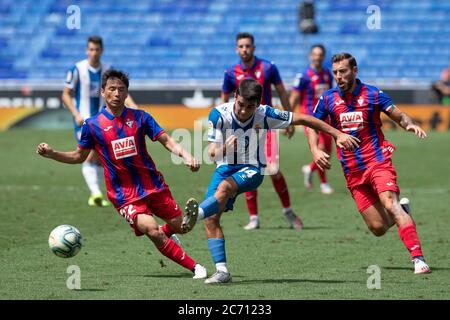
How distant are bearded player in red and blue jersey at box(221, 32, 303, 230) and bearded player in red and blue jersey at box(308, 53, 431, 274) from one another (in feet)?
9.73

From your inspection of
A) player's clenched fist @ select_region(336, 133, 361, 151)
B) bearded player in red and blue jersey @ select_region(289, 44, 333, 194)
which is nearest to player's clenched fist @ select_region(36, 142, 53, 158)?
player's clenched fist @ select_region(336, 133, 361, 151)

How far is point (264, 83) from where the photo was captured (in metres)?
13.1

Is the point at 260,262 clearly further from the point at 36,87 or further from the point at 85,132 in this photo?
the point at 36,87

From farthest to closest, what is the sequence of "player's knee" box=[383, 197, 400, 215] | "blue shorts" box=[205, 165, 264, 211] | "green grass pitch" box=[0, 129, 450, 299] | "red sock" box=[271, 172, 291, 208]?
"red sock" box=[271, 172, 291, 208] < "player's knee" box=[383, 197, 400, 215] < "blue shorts" box=[205, 165, 264, 211] < "green grass pitch" box=[0, 129, 450, 299]

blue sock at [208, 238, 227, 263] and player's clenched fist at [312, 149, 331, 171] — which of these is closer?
blue sock at [208, 238, 227, 263]

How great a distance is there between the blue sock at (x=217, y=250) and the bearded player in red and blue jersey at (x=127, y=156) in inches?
6.8

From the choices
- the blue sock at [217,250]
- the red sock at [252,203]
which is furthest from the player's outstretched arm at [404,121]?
the red sock at [252,203]

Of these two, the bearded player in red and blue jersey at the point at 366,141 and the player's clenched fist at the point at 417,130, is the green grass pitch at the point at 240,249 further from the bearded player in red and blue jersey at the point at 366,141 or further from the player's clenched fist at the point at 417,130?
the player's clenched fist at the point at 417,130

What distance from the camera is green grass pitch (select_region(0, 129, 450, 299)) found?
26.6ft

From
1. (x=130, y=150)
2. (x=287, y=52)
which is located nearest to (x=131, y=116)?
(x=130, y=150)

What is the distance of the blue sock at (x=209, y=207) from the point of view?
8.70 m

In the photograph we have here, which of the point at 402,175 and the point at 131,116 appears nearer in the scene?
the point at 131,116

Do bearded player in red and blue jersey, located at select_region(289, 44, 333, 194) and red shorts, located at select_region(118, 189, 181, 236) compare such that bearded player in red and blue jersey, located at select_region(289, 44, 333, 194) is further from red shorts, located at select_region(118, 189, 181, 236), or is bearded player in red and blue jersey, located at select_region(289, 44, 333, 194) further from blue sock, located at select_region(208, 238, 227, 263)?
blue sock, located at select_region(208, 238, 227, 263)
